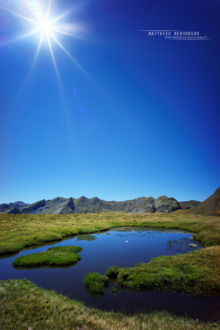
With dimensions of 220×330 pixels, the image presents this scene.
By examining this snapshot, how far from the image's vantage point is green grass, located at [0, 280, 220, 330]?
37.0 ft

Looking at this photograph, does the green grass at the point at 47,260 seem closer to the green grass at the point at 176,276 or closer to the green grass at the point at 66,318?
the green grass at the point at 176,276

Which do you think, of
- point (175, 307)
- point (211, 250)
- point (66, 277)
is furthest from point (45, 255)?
point (211, 250)

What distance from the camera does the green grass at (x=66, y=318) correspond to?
37.0ft

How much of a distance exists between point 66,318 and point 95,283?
7.79 metres

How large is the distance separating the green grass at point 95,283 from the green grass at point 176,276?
1.79 meters

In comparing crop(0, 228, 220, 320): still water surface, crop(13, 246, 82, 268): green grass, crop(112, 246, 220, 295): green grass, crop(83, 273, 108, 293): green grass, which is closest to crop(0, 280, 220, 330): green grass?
crop(0, 228, 220, 320): still water surface

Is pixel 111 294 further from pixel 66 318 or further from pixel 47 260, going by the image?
pixel 47 260

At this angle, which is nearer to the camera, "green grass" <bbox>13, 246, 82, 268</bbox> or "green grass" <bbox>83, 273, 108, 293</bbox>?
"green grass" <bbox>83, 273, 108, 293</bbox>

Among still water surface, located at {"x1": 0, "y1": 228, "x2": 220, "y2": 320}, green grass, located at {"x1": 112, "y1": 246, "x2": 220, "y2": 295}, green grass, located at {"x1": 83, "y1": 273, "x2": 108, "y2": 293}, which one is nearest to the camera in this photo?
still water surface, located at {"x1": 0, "y1": 228, "x2": 220, "y2": 320}

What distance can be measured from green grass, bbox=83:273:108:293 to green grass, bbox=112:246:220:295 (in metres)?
1.79

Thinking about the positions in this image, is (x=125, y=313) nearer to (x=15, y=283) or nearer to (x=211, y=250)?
(x=15, y=283)

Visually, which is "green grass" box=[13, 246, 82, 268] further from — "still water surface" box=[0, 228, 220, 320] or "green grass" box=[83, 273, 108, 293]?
"green grass" box=[83, 273, 108, 293]

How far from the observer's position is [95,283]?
63.7ft

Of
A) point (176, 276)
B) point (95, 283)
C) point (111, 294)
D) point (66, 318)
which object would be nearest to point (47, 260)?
point (95, 283)
